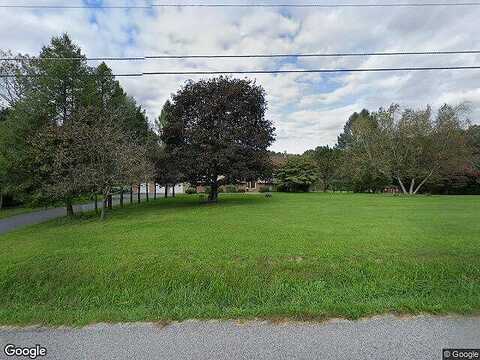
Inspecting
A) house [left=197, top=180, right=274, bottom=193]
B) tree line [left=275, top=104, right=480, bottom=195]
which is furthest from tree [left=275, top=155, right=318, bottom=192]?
tree line [left=275, top=104, right=480, bottom=195]

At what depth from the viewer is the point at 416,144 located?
32000mm

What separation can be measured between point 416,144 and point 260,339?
114ft

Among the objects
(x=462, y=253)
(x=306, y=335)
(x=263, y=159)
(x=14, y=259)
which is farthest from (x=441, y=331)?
(x=263, y=159)

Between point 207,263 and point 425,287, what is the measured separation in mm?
3670

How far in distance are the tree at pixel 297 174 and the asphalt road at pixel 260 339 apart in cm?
4273

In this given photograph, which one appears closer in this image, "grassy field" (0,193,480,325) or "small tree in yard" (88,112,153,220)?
"grassy field" (0,193,480,325)

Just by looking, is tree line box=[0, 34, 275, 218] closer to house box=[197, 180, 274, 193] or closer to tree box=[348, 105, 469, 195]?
tree box=[348, 105, 469, 195]

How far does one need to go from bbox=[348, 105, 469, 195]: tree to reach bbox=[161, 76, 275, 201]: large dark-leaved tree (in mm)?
19861

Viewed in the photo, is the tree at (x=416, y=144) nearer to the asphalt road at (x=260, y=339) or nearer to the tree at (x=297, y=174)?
the tree at (x=297, y=174)

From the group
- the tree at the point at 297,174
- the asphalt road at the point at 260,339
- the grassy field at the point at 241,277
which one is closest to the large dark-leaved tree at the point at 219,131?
the grassy field at the point at 241,277

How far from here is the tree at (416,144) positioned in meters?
31.3

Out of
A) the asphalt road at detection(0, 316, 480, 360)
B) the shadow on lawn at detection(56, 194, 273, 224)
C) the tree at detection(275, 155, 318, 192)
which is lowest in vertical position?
the shadow on lawn at detection(56, 194, 273, 224)

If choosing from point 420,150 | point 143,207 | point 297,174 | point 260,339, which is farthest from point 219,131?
point 297,174

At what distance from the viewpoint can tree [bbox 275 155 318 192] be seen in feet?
152
